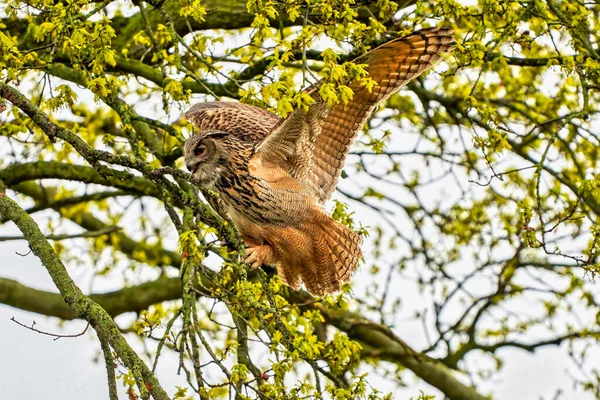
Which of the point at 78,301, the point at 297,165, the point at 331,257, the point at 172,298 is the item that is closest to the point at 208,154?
the point at 297,165

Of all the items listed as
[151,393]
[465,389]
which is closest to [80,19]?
[151,393]

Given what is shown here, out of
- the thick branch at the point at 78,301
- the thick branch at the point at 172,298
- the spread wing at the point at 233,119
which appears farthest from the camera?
the thick branch at the point at 172,298

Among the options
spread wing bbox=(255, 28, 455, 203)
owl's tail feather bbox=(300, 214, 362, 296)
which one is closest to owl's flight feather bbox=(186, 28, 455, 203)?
spread wing bbox=(255, 28, 455, 203)

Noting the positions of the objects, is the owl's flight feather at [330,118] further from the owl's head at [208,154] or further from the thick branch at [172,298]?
the thick branch at [172,298]

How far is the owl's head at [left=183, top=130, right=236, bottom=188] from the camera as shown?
485cm

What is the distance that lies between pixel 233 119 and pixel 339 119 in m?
0.64

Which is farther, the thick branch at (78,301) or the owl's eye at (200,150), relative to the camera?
the owl's eye at (200,150)

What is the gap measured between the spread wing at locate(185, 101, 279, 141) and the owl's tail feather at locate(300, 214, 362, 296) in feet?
1.97

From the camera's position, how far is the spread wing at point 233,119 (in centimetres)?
519

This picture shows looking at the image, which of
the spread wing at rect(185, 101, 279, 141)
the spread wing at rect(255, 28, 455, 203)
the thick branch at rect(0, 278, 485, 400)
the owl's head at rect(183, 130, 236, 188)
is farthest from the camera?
the thick branch at rect(0, 278, 485, 400)

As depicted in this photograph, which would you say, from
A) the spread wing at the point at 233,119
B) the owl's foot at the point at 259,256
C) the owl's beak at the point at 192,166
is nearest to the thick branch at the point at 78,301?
the owl's beak at the point at 192,166

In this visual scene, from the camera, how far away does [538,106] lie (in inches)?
299

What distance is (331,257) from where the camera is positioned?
17.4ft

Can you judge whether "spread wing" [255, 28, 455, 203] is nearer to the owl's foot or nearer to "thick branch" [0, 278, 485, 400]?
the owl's foot
